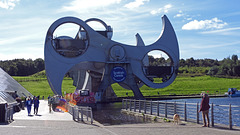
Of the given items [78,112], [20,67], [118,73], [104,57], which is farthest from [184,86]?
[20,67]

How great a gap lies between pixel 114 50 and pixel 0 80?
14.1 meters

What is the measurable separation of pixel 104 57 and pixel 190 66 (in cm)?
8091

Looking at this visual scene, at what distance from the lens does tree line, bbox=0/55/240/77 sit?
284 feet

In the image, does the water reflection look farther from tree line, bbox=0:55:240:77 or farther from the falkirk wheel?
tree line, bbox=0:55:240:77

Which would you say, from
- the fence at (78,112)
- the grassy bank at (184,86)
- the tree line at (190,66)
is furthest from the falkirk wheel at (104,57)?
the tree line at (190,66)

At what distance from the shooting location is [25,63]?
379 ft

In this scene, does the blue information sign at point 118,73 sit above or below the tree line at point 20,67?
below

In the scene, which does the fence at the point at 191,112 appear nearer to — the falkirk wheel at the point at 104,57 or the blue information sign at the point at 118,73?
the blue information sign at the point at 118,73

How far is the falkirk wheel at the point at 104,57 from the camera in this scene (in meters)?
37.0

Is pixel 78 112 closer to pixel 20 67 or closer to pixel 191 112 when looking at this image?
pixel 191 112

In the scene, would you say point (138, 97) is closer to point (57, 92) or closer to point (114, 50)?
point (114, 50)

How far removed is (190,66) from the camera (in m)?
116

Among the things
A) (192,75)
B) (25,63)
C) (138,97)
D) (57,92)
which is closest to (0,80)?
(57,92)

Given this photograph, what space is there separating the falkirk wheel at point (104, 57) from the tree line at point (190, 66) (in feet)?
→ 110
